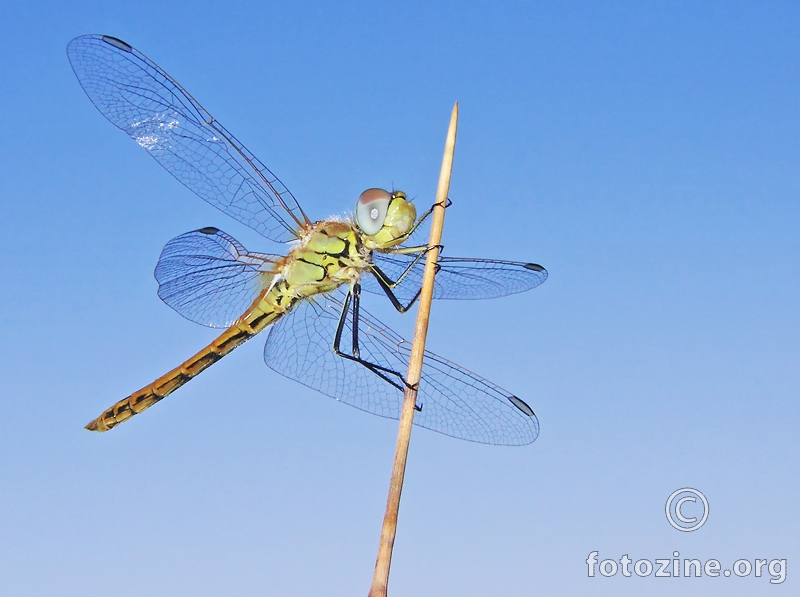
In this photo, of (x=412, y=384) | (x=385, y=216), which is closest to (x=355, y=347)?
(x=385, y=216)

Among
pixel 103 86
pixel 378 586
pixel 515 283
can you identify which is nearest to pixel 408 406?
pixel 378 586

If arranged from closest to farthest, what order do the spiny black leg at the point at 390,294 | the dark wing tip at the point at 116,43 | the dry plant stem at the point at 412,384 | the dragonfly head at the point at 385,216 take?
1. the dry plant stem at the point at 412,384
2. the dragonfly head at the point at 385,216
3. the spiny black leg at the point at 390,294
4. the dark wing tip at the point at 116,43

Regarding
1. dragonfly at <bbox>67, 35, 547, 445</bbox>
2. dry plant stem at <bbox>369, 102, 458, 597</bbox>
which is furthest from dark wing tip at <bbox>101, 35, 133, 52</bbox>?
dry plant stem at <bbox>369, 102, 458, 597</bbox>

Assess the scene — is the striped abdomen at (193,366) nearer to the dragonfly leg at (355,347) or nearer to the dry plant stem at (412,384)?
the dragonfly leg at (355,347)

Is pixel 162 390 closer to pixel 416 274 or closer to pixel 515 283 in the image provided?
pixel 416 274

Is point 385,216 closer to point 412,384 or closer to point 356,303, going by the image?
point 356,303

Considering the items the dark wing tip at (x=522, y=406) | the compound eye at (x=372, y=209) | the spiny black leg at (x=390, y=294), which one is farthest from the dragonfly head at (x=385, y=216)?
the dark wing tip at (x=522, y=406)

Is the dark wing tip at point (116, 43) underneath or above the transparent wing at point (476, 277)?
above

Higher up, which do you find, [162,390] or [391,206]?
[391,206]
